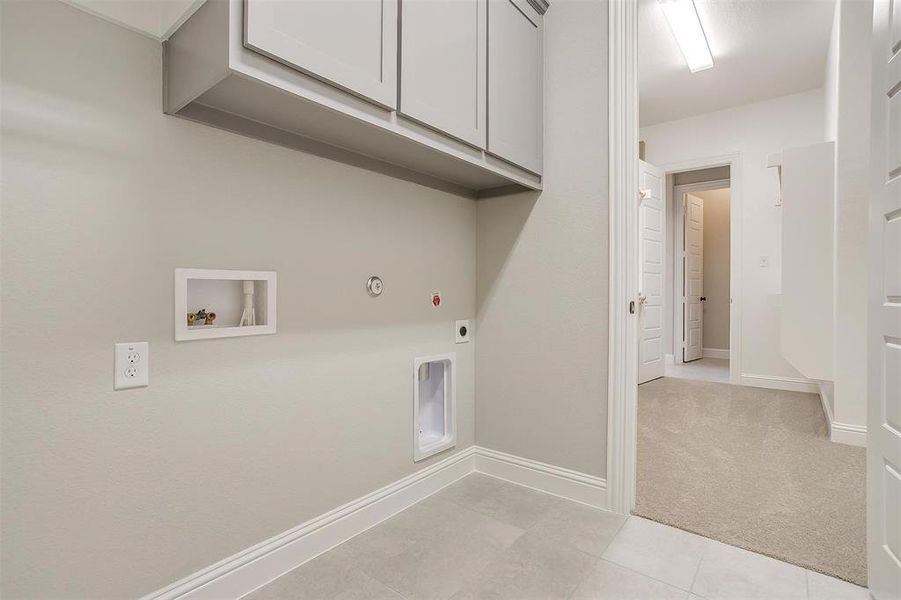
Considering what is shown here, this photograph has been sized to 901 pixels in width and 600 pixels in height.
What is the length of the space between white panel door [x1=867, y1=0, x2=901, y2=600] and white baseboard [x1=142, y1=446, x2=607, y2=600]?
0.89 m

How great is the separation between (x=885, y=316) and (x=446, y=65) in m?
1.61

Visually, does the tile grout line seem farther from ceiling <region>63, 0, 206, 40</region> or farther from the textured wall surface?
the textured wall surface

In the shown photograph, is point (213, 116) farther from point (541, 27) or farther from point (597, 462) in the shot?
point (597, 462)

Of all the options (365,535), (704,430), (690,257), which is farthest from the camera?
(690,257)

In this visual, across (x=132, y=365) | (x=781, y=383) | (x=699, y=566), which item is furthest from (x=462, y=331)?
(x=781, y=383)

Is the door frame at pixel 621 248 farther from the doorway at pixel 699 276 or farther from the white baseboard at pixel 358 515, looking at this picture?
the doorway at pixel 699 276

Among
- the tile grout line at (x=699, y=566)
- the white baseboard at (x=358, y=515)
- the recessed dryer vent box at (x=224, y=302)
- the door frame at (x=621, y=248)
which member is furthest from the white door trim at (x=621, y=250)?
the recessed dryer vent box at (x=224, y=302)

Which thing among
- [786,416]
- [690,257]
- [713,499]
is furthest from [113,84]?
[690,257]

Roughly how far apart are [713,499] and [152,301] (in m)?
2.36

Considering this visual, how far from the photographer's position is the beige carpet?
167 cm

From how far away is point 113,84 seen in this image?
3.82ft

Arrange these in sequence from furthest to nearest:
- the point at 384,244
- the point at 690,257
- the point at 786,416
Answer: the point at 690,257 → the point at 786,416 → the point at 384,244

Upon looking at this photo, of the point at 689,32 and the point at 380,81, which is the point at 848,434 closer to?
the point at 689,32

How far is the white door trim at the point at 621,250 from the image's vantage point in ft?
6.27
